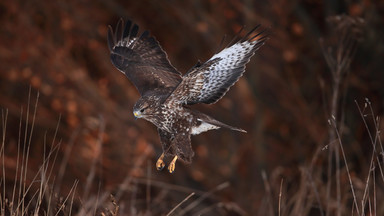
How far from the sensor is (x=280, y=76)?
915 cm

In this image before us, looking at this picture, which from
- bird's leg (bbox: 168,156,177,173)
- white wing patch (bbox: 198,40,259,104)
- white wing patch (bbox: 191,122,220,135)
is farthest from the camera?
white wing patch (bbox: 198,40,259,104)

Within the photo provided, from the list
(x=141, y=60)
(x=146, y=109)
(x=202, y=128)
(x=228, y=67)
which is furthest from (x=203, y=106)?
(x=146, y=109)

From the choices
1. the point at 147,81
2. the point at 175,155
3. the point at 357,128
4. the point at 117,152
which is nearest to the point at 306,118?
the point at 357,128

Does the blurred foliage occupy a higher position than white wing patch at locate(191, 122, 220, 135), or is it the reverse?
white wing patch at locate(191, 122, 220, 135)

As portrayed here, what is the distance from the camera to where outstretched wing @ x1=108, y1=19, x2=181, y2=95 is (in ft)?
9.21

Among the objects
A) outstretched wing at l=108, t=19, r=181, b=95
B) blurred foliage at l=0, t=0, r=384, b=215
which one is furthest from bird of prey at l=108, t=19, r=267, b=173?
blurred foliage at l=0, t=0, r=384, b=215

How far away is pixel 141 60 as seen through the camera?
333 cm

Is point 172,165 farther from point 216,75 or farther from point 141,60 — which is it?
point 141,60

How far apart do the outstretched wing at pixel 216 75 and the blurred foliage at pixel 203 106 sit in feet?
18.5

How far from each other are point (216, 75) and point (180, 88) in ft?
1.31

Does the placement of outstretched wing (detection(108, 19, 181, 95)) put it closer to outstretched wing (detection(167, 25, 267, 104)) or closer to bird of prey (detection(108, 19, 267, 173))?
bird of prey (detection(108, 19, 267, 173))

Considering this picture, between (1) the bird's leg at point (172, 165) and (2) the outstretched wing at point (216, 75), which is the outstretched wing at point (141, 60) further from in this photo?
(1) the bird's leg at point (172, 165)

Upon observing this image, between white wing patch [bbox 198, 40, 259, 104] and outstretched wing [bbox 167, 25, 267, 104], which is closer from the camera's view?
outstretched wing [bbox 167, 25, 267, 104]

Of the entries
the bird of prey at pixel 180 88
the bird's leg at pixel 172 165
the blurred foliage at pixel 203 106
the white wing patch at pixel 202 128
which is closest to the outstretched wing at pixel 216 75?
the bird of prey at pixel 180 88
